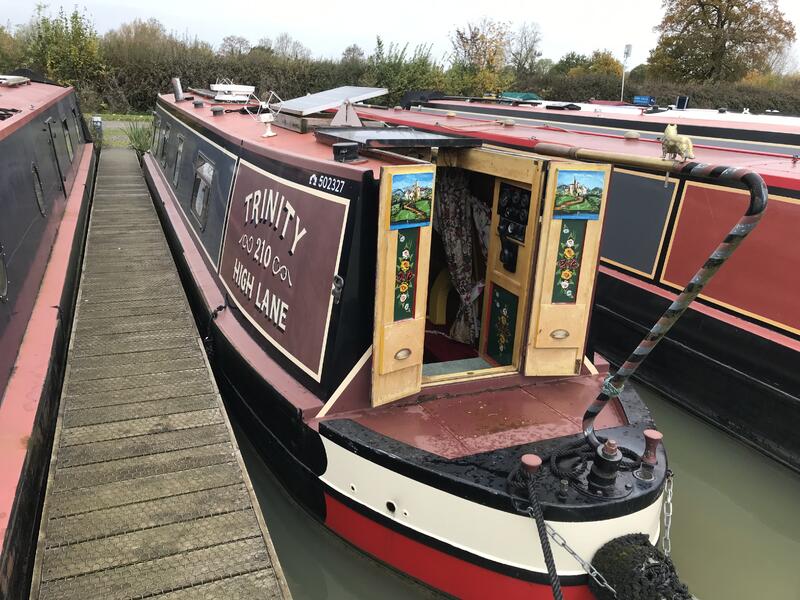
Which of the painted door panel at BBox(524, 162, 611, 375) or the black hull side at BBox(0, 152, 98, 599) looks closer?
the black hull side at BBox(0, 152, 98, 599)

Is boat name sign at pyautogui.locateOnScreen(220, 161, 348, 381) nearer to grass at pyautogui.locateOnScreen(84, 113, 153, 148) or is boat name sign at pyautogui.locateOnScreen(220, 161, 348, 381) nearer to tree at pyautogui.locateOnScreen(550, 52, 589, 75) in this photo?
grass at pyautogui.locateOnScreen(84, 113, 153, 148)

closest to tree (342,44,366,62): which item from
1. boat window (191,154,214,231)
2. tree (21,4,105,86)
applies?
tree (21,4,105,86)

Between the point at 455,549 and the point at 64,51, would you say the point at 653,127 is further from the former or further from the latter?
the point at 64,51

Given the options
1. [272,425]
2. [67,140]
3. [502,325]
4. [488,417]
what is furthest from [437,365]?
[67,140]

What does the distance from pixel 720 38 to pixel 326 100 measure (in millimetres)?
29074

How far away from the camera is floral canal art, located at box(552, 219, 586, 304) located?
10.3 feet

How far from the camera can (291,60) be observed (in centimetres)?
2370

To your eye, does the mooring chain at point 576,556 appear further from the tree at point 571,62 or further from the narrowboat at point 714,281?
the tree at point 571,62

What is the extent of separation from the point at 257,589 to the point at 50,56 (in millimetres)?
20738

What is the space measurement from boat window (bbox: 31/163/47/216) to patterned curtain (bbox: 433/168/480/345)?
295 centimetres

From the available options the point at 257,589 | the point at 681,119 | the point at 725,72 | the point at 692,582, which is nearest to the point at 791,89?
the point at 725,72

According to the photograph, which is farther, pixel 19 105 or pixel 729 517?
pixel 19 105

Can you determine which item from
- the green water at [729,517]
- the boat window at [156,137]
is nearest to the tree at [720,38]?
the boat window at [156,137]

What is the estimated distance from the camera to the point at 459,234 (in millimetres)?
4109
